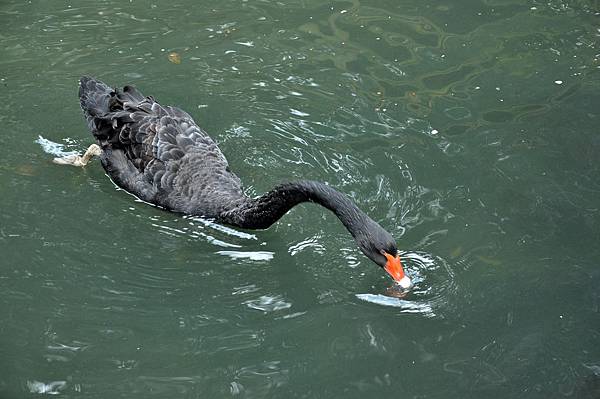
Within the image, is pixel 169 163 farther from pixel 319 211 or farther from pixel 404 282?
pixel 404 282

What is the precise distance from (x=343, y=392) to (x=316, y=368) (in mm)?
240

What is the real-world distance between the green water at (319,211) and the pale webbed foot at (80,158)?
6cm

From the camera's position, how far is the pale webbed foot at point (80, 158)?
6754mm

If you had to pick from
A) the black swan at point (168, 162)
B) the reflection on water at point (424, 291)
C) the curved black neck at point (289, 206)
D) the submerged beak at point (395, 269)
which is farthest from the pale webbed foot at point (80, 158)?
the submerged beak at point (395, 269)

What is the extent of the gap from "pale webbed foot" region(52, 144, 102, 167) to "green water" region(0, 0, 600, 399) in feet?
0.21

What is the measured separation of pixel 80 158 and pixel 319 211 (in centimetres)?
197

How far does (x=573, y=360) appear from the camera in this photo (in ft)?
16.3

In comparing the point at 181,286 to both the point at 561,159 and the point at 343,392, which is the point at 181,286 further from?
the point at 561,159

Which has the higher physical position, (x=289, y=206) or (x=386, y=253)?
(x=386, y=253)

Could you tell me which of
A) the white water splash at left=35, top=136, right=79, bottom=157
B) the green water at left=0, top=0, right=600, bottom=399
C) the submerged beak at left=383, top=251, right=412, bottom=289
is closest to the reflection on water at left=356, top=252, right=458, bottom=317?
the green water at left=0, top=0, right=600, bottom=399

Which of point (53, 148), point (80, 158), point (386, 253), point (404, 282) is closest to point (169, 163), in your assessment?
point (80, 158)

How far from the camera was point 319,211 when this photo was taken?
6.36 m

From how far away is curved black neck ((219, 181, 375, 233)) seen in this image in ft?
17.4

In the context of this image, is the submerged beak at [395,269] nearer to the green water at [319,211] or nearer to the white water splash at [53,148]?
the green water at [319,211]
